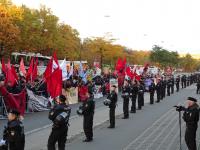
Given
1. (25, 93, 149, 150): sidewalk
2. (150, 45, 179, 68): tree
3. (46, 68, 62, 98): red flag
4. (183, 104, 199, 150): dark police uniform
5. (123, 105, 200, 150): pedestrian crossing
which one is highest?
(150, 45, 179, 68): tree

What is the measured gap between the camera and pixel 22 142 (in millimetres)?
8641

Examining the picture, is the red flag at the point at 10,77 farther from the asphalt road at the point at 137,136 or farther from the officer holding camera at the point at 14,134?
the officer holding camera at the point at 14,134

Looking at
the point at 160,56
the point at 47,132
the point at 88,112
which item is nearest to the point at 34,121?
the point at 47,132

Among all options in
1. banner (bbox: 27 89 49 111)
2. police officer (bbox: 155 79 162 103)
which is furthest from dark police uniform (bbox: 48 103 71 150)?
police officer (bbox: 155 79 162 103)

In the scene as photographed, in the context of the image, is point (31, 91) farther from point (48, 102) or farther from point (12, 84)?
point (12, 84)

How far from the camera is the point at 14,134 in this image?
8.51 meters

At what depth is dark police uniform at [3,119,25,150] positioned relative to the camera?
8.51 metres

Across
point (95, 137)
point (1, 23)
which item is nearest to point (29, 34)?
point (1, 23)

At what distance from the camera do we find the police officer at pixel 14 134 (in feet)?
27.9

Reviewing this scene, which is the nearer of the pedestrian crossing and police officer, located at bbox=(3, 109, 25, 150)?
police officer, located at bbox=(3, 109, 25, 150)

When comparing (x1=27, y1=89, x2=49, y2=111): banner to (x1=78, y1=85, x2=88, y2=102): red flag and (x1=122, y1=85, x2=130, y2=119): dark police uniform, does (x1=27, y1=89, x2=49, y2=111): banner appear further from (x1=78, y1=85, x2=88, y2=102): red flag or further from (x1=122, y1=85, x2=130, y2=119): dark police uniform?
(x1=122, y1=85, x2=130, y2=119): dark police uniform

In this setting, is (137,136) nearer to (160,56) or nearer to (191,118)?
(191,118)

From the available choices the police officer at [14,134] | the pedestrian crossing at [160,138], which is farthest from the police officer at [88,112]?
the police officer at [14,134]

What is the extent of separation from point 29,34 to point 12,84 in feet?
111
